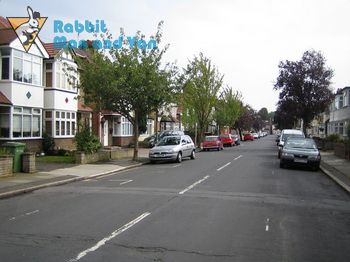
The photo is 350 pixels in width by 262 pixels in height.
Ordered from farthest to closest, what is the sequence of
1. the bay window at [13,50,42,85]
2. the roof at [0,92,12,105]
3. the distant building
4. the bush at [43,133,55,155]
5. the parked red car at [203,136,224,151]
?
the distant building, the parked red car at [203,136,224,151], the bush at [43,133,55,155], the bay window at [13,50,42,85], the roof at [0,92,12,105]

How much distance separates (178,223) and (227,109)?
205ft

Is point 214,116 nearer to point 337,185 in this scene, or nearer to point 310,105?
point 310,105

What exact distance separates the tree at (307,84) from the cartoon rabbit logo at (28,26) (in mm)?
26842

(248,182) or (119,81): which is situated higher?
(119,81)

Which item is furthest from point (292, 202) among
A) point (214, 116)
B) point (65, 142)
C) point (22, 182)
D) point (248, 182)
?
point (214, 116)

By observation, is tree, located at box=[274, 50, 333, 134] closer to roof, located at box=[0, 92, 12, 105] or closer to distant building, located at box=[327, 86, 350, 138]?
distant building, located at box=[327, 86, 350, 138]

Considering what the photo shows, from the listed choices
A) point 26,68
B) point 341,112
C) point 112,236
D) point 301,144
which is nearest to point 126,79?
point 26,68

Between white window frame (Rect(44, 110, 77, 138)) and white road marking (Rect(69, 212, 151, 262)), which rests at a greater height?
white window frame (Rect(44, 110, 77, 138))

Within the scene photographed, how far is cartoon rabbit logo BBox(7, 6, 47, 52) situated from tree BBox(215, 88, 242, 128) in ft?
139

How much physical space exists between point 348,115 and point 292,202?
3449 cm

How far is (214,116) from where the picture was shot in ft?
→ 221

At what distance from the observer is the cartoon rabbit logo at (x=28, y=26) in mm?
23103

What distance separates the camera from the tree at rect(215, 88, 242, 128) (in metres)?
68.1

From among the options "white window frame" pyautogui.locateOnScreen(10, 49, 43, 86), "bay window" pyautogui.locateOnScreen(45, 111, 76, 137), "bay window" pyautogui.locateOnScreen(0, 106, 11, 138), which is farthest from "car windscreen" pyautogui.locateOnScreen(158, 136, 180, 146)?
"bay window" pyautogui.locateOnScreen(0, 106, 11, 138)
